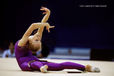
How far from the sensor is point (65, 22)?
376 centimetres

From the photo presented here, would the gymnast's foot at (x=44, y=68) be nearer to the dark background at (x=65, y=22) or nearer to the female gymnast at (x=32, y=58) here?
the female gymnast at (x=32, y=58)

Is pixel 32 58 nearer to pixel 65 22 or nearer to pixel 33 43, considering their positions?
pixel 33 43

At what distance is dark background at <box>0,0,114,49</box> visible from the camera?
141 inches

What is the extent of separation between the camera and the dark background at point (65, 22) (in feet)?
11.8

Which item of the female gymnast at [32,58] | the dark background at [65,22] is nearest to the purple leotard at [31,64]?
the female gymnast at [32,58]

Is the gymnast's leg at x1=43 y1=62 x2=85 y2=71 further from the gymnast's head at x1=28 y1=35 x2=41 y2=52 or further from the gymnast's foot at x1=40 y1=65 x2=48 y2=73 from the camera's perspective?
the gymnast's head at x1=28 y1=35 x2=41 y2=52

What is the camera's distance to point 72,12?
3680 mm

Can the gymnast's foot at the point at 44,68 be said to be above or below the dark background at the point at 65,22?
below

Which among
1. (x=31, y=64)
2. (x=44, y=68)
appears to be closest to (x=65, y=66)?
(x=44, y=68)

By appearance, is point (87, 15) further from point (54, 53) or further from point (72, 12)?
point (54, 53)

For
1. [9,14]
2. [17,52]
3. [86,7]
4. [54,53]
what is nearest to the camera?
[17,52]

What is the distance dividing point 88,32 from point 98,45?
0.29m

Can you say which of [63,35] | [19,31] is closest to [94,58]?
[63,35]

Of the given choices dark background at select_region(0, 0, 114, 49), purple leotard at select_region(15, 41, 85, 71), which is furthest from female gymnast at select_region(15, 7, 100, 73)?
dark background at select_region(0, 0, 114, 49)
